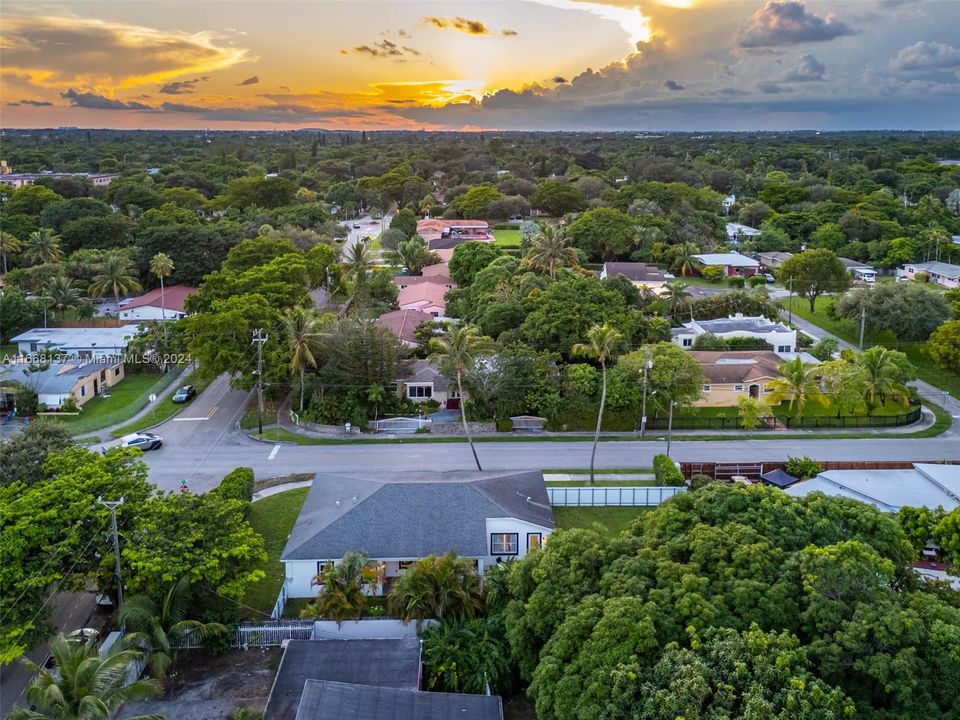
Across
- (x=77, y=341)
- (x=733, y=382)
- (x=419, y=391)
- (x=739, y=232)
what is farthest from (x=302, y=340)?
(x=739, y=232)

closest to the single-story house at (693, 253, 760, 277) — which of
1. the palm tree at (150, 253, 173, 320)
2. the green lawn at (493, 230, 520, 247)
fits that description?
the green lawn at (493, 230, 520, 247)

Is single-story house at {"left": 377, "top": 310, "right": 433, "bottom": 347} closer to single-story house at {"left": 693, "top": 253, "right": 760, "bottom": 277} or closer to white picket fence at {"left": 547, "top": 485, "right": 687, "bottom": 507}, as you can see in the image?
white picket fence at {"left": 547, "top": 485, "right": 687, "bottom": 507}

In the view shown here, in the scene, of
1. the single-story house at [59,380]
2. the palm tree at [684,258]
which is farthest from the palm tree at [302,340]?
the palm tree at [684,258]

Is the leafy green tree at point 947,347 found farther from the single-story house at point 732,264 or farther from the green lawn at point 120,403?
the green lawn at point 120,403

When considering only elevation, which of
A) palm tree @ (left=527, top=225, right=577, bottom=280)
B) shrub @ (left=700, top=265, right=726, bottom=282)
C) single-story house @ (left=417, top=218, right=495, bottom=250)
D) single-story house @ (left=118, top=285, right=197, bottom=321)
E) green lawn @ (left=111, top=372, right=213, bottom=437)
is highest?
palm tree @ (left=527, top=225, right=577, bottom=280)

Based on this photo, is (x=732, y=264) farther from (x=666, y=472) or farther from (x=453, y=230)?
(x=666, y=472)

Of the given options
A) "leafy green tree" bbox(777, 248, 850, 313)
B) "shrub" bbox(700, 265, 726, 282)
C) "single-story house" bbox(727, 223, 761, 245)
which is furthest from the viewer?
"single-story house" bbox(727, 223, 761, 245)

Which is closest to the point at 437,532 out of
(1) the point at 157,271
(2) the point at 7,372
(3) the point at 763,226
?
(2) the point at 7,372
